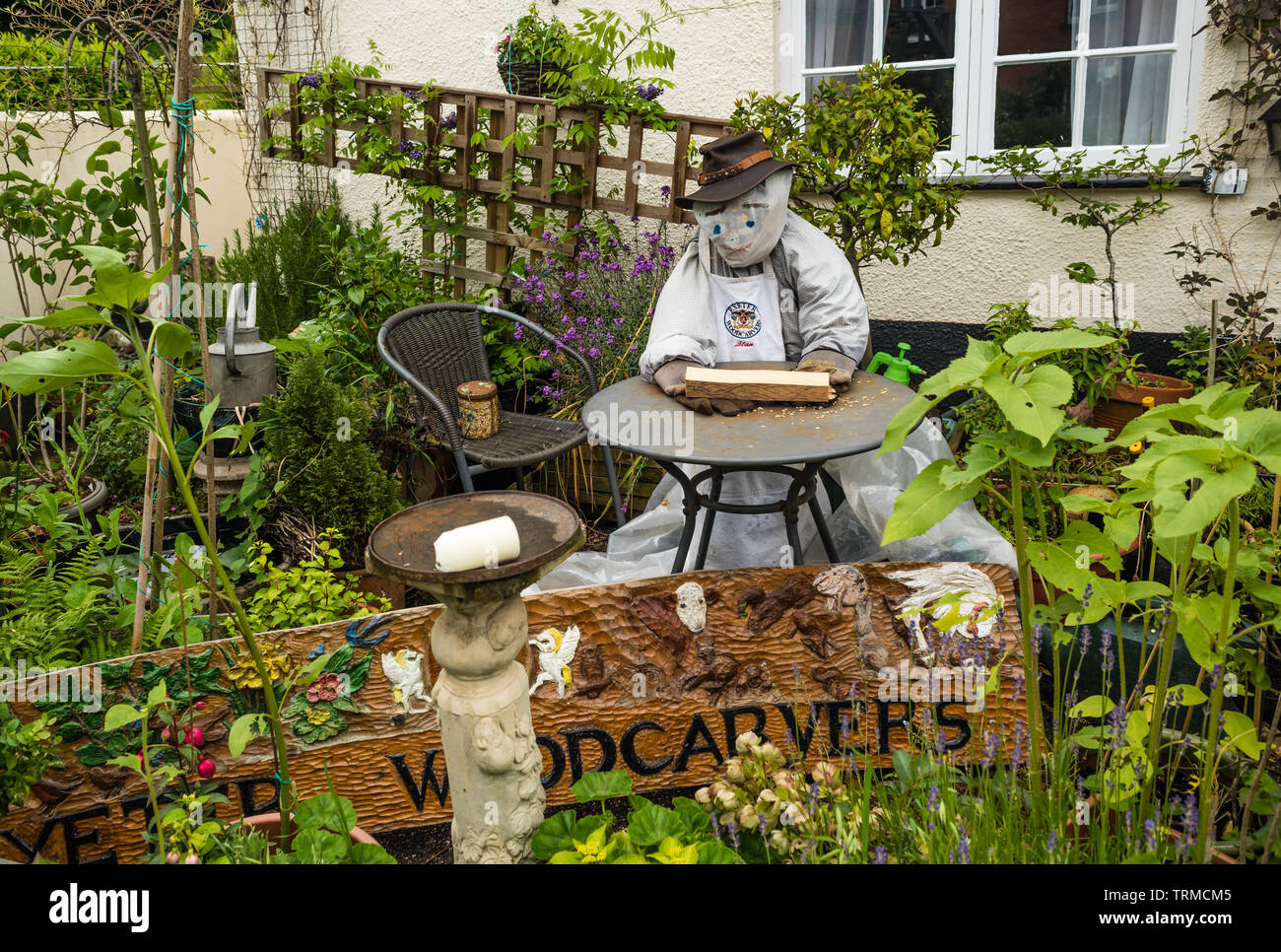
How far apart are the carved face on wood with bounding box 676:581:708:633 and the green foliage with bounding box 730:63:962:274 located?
5.90 feet

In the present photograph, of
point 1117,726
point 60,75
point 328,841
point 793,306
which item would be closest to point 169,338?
point 328,841

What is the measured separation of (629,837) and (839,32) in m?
4.71

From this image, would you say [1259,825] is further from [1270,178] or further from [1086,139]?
[1086,139]

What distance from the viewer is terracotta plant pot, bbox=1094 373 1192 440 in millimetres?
4156

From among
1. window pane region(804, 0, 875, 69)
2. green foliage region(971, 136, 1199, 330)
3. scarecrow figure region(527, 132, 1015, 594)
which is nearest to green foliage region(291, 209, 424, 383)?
scarecrow figure region(527, 132, 1015, 594)

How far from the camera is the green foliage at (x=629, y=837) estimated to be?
5.66ft

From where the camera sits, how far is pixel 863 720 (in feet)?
8.67

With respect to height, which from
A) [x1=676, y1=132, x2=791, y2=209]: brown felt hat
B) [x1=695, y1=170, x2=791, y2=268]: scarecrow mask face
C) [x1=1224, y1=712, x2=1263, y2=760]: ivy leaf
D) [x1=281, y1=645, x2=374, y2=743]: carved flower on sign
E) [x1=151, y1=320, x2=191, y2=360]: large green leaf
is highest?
[x1=676, y1=132, x2=791, y2=209]: brown felt hat

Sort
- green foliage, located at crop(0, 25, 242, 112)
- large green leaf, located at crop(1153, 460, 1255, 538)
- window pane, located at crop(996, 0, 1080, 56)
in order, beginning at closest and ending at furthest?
large green leaf, located at crop(1153, 460, 1255, 538) → window pane, located at crop(996, 0, 1080, 56) → green foliage, located at crop(0, 25, 242, 112)

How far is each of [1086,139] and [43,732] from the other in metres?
5.04

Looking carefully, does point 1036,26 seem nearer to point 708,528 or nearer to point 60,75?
point 708,528

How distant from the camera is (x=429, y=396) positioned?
393 centimetres

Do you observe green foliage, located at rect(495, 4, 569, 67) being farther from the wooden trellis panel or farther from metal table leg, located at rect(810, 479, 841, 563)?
metal table leg, located at rect(810, 479, 841, 563)

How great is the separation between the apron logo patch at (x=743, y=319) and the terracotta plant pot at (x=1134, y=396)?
1700 millimetres
